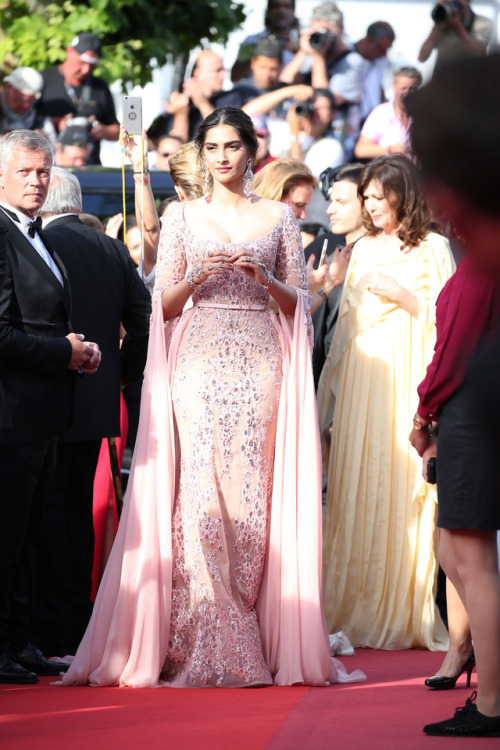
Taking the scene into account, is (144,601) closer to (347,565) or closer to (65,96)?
(347,565)

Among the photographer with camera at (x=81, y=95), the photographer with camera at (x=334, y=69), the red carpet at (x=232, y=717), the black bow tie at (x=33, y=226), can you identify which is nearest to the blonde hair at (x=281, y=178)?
the black bow tie at (x=33, y=226)

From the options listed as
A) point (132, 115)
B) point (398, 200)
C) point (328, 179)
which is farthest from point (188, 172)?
point (328, 179)

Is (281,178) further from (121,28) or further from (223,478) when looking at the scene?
(121,28)

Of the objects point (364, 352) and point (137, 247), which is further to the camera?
point (137, 247)

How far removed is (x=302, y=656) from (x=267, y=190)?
8.18 feet

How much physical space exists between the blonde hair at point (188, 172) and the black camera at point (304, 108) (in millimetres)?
4221

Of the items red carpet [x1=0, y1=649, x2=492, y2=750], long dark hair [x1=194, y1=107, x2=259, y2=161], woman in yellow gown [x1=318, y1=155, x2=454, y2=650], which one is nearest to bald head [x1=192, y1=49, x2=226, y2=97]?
woman in yellow gown [x1=318, y1=155, x2=454, y2=650]

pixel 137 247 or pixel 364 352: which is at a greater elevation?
pixel 137 247

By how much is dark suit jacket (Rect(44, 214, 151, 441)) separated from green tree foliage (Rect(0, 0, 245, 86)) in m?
5.71

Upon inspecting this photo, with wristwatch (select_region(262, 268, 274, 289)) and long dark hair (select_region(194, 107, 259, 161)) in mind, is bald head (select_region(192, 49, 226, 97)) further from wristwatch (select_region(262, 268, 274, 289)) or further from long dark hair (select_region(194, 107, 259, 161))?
wristwatch (select_region(262, 268, 274, 289))

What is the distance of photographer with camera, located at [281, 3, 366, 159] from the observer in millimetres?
11000

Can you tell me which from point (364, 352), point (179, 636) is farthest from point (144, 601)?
point (364, 352)

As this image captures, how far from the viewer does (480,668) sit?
3934 mm

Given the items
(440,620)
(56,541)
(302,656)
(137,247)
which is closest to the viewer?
(302,656)
